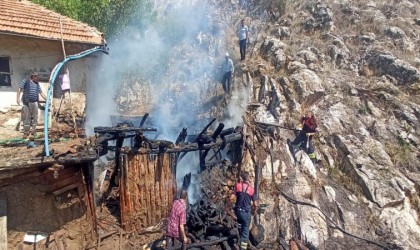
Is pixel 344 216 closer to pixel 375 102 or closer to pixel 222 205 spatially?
pixel 222 205

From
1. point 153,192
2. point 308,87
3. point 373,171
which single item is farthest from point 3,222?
point 308,87

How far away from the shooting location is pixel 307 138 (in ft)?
38.9

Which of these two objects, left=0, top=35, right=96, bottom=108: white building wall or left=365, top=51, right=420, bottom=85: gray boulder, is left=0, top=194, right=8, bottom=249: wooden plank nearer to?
left=0, top=35, right=96, bottom=108: white building wall

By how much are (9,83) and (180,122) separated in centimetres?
726

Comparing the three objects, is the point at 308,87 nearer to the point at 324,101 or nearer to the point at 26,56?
the point at 324,101

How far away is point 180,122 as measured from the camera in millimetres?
15312

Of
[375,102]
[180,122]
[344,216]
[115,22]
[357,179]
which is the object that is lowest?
[344,216]

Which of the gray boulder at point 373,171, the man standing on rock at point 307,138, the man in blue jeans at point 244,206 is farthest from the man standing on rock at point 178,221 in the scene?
the gray boulder at point 373,171

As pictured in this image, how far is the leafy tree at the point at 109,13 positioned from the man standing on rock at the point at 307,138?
13.3 m

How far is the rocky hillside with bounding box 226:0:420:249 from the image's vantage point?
33.0 feet

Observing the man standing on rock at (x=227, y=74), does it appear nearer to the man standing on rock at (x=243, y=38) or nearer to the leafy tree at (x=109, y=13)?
the man standing on rock at (x=243, y=38)

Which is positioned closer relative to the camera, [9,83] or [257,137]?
[9,83]

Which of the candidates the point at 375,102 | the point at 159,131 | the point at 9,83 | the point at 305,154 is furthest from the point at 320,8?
the point at 9,83

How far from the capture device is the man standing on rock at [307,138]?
1181cm
